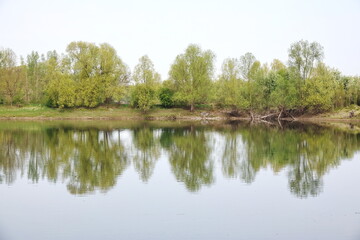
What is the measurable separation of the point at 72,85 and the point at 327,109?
5861 centimetres

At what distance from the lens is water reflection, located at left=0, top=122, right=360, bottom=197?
24.5m

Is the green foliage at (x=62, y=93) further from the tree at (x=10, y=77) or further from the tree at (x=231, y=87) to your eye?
the tree at (x=231, y=87)

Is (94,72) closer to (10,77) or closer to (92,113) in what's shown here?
(92,113)

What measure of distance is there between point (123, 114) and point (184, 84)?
16.2m

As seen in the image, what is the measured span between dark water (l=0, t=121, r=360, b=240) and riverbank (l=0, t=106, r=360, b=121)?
50.1 meters

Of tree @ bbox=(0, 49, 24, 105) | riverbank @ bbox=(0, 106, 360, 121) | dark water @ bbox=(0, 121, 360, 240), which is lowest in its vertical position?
dark water @ bbox=(0, 121, 360, 240)

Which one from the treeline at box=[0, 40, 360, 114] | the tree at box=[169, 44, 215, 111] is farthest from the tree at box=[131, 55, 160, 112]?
the tree at box=[169, 44, 215, 111]

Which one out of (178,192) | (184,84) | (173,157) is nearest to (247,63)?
(184,84)

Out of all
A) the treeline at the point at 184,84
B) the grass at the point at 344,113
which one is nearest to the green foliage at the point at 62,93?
the treeline at the point at 184,84

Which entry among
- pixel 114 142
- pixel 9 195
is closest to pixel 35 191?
pixel 9 195

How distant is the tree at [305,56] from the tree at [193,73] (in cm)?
1923

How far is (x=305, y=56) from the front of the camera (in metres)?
89.3

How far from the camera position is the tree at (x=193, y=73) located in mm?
91438

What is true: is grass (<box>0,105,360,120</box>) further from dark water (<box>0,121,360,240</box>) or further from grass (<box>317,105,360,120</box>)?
dark water (<box>0,121,360,240</box>)
